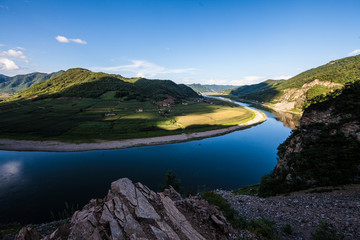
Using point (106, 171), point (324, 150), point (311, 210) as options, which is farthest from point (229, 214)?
point (106, 171)

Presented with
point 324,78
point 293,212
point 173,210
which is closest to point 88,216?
point 173,210

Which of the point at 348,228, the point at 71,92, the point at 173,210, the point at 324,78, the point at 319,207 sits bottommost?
the point at 319,207

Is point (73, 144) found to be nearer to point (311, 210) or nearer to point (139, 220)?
point (139, 220)

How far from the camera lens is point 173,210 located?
1055cm

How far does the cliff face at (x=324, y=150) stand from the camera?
16.7m

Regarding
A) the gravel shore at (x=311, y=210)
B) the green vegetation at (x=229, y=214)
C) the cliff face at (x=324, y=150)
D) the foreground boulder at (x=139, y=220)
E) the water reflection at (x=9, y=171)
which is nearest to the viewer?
the foreground boulder at (x=139, y=220)

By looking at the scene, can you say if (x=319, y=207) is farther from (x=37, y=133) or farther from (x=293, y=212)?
(x=37, y=133)

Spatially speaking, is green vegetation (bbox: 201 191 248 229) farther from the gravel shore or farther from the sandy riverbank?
the sandy riverbank

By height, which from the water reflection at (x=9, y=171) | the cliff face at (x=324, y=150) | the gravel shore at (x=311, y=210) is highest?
the cliff face at (x=324, y=150)

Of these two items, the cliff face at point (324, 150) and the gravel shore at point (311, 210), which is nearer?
the gravel shore at point (311, 210)

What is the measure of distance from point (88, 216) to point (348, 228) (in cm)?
1699

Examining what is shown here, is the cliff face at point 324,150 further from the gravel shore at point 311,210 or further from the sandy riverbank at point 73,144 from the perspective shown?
the sandy riverbank at point 73,144

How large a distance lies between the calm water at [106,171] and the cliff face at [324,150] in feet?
49.1

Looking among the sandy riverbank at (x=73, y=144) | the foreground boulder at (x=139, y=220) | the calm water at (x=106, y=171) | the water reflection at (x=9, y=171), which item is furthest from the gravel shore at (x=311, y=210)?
the water reflection at (x=9, y=171)
